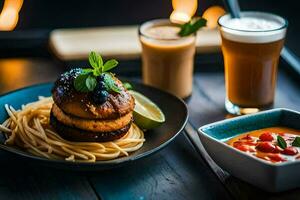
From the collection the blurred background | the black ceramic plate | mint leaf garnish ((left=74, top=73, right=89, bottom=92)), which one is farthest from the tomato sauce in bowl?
the blurred background

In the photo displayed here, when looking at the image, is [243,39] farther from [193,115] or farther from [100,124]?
[100,124]

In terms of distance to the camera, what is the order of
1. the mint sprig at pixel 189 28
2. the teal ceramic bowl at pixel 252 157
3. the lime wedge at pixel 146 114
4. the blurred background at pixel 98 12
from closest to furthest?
1. the teal ceramic bowl at pixel 252 157
2. the lime wedge at pixel 146 114
3. the mint sprig at pixel 189 28
4. the blurred background at pixel 98 12

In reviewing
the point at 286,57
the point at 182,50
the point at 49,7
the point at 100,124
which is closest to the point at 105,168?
the point at 100,124

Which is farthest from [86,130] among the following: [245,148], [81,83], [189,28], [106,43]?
[106,43]

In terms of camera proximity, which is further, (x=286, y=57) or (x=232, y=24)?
(x=286, y=57)

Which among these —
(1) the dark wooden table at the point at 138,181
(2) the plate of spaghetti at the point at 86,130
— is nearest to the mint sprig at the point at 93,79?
(2) the plate of spaghetti at the point at 86,130

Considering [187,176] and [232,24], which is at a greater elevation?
[232,24]

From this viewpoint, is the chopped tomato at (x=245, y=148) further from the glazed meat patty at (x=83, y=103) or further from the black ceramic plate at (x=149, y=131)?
the glazed meat patty at (x=83, y=103)
